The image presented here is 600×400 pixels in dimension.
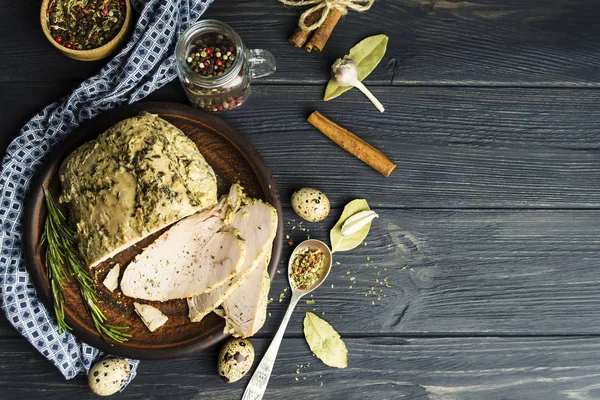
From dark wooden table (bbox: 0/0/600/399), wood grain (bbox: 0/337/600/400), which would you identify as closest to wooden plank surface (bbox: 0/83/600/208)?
dark wooden table (bbox: 0/0/600/399)

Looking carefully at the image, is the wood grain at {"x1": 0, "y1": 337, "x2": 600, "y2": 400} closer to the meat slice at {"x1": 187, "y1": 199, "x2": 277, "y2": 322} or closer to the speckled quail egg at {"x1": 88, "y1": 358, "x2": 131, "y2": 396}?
the speckled quail egg at {"x1": 88, "y1": 358, "x2": 131, "y2": 396}

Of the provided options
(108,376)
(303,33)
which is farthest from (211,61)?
(108,376)

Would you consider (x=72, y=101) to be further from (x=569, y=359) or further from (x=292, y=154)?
(x=569, y=359)

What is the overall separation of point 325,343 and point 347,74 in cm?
105

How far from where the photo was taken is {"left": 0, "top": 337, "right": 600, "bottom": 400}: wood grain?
2195 mm

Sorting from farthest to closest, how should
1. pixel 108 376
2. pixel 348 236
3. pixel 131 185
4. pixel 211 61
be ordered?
pixel 348 236 → pixel 108 376 → pixel 211 61 → pixel 131 185

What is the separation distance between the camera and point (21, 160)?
2094mm

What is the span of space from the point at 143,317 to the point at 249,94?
0.93 meters

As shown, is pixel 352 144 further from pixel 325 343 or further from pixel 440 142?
pixel 325 343

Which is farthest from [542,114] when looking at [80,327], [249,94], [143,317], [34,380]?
[34,380]

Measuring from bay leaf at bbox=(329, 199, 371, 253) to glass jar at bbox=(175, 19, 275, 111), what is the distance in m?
0.63

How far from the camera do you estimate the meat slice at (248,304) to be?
201cm

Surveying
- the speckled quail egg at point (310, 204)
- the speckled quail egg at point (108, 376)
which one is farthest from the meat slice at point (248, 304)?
the speckled quail egg at point (108, 376)

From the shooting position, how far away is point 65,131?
213cm
